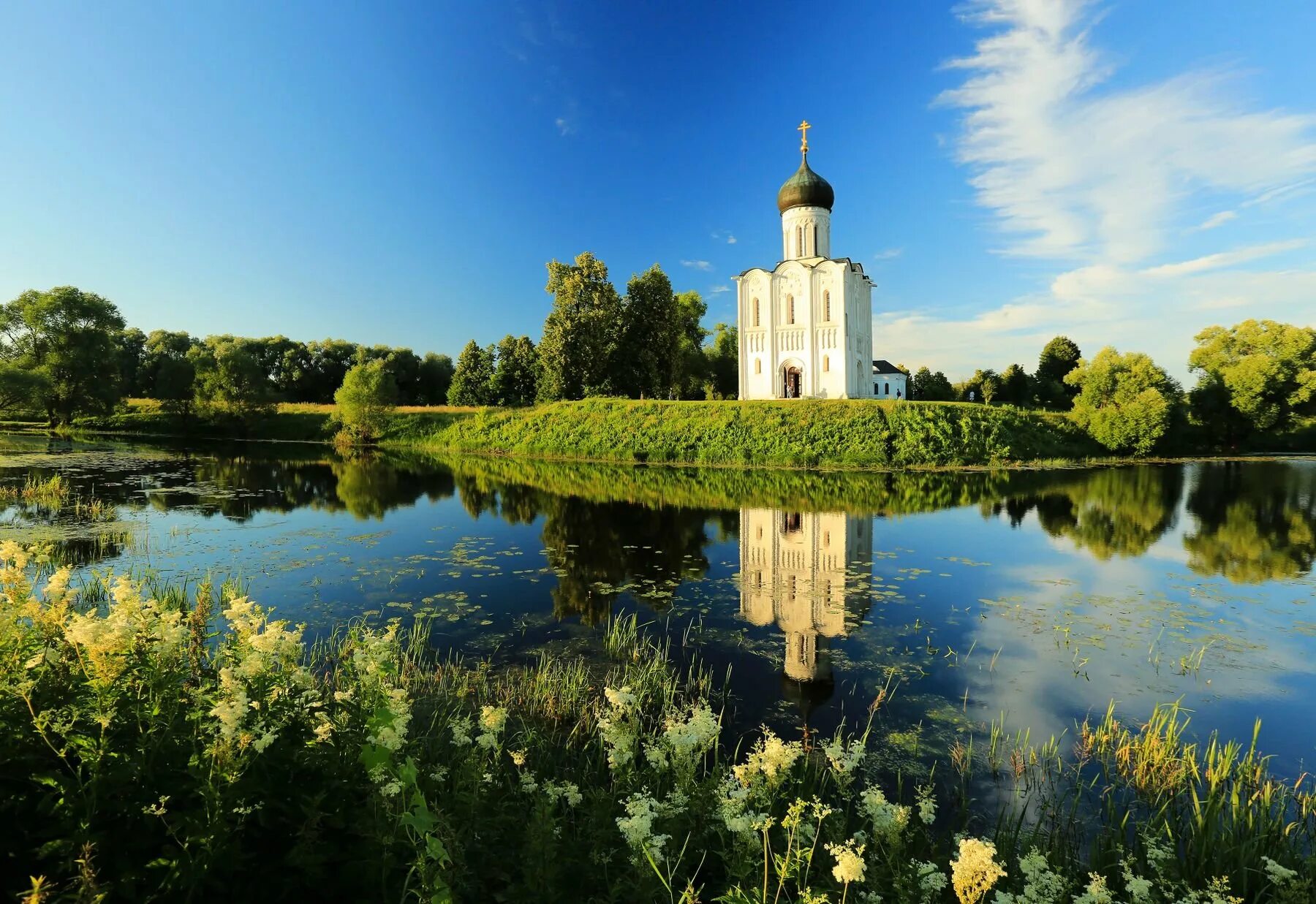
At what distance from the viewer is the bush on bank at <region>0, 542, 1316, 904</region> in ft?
8.52

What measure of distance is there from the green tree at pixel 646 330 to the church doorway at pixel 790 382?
9779 millimetres

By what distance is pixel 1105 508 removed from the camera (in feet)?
71.2

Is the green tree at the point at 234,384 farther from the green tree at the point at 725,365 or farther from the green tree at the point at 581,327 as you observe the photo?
the green tree at the point at 725,365

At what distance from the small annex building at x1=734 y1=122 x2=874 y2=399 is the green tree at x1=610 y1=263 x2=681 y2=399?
19.8 feet

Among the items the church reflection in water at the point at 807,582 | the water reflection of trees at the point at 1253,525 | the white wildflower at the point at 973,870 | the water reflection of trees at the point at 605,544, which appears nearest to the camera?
the white wildflower at the point at 973,870

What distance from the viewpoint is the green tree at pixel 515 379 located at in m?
62.2

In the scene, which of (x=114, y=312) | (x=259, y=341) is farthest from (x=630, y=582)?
(x=259, y=341)

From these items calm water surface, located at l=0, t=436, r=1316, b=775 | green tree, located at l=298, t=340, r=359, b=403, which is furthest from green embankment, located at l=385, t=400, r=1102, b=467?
green tree, located at l=298, t=340, r=359, b=403

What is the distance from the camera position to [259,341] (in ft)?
258

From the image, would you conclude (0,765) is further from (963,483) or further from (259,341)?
(259,341)

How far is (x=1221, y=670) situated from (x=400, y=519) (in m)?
19.2

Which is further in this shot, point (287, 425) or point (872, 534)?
point (287, 425)

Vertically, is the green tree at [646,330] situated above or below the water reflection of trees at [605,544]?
above

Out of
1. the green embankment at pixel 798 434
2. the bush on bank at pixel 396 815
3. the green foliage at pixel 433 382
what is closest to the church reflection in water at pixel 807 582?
the bush on bank at pixel 396 815
